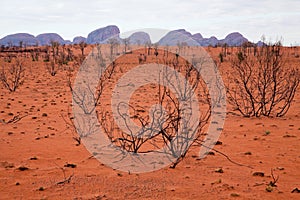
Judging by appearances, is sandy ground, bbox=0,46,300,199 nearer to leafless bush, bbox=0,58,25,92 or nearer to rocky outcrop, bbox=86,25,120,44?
leafless bush, bbox=0,58,25,92

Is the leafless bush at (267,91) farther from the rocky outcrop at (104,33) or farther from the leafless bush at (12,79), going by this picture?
the rocky outcrop at (104,33)

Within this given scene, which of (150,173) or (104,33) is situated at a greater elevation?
(104,33)

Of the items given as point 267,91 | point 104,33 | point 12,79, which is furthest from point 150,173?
point 104,33

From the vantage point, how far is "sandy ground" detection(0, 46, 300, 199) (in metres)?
4.39

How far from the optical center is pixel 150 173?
514 cm

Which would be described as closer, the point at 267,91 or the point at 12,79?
the point at 267,91

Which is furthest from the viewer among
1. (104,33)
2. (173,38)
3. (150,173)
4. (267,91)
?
(104,33)

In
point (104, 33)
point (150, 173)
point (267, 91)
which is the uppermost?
point (104, 33)

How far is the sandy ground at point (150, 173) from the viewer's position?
14.4 ft

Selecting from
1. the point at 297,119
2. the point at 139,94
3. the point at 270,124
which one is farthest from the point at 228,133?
the point at 139,94

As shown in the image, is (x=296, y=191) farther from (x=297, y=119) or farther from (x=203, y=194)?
(x=297, y=119)

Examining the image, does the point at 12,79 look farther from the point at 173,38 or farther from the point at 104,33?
the point at 104,33

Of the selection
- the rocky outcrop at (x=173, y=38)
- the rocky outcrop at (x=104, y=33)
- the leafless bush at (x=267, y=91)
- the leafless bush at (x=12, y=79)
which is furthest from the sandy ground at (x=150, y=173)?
the rocky outcrop at (x=104, y=33)

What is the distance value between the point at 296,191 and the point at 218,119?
5226 millimetres
